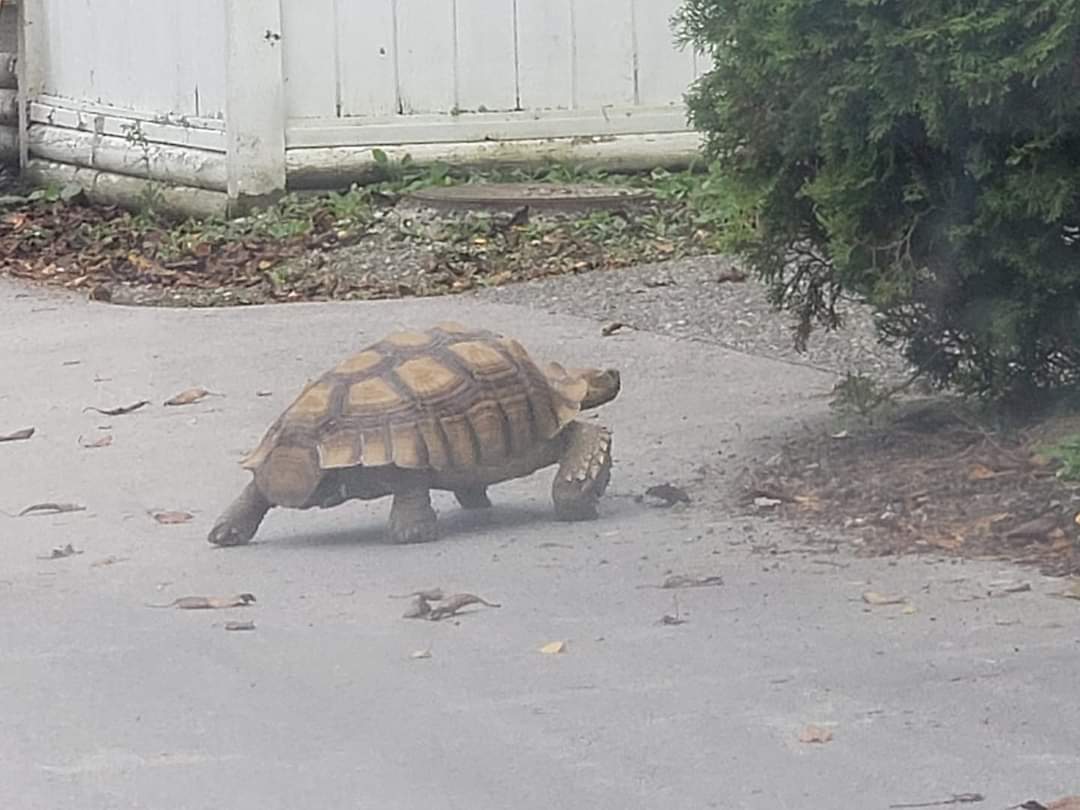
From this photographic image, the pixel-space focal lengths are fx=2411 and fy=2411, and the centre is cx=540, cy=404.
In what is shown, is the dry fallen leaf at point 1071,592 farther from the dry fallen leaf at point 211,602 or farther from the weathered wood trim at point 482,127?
the weathered wood trim at point 482,127

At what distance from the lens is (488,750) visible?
197 inches

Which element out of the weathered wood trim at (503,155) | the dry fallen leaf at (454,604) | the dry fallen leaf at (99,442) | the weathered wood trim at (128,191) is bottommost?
the dry fallen leaf at (454,604)

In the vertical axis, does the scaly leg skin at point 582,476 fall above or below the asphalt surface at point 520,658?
above

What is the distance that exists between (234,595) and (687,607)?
123 cm

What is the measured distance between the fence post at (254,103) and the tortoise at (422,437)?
611 cm

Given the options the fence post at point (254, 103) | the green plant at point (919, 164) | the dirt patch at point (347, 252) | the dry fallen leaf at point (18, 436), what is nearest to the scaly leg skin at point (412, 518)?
the green plant at point (919, 164)

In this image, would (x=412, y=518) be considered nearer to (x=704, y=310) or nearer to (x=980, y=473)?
(x=980, y=473)

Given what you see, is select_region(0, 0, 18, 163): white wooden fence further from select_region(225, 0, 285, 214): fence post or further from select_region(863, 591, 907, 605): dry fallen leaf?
select_region(863, 591, 907, 605): dry fallen leaf

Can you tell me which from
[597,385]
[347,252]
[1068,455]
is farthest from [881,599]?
[347,252]

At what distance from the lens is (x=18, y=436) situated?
342 inches

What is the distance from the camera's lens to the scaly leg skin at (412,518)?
22.4 feet

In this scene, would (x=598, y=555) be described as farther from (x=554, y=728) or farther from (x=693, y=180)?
(x=693, y=180)

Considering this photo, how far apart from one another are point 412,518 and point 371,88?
679cm

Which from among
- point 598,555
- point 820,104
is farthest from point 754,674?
point 820,104
